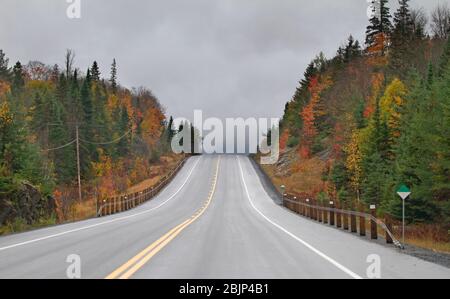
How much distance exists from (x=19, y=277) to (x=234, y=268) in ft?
12.7

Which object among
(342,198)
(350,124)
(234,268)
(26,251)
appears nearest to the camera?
(234,268)

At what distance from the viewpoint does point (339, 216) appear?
78.4 feet

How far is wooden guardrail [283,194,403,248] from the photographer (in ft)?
54.8

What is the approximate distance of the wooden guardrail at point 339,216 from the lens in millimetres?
16712

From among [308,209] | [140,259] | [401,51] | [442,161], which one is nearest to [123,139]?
[401,51]

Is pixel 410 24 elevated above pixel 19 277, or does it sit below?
above

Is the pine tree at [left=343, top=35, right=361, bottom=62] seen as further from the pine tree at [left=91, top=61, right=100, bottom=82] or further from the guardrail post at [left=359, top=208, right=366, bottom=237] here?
the guardrail post at [left=359, top=208, right=366, bottom=237]

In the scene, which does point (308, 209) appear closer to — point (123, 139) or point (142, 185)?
point (142, 185)

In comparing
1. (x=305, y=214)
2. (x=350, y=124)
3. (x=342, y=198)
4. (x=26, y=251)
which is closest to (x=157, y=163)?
(x=350, y=124)
